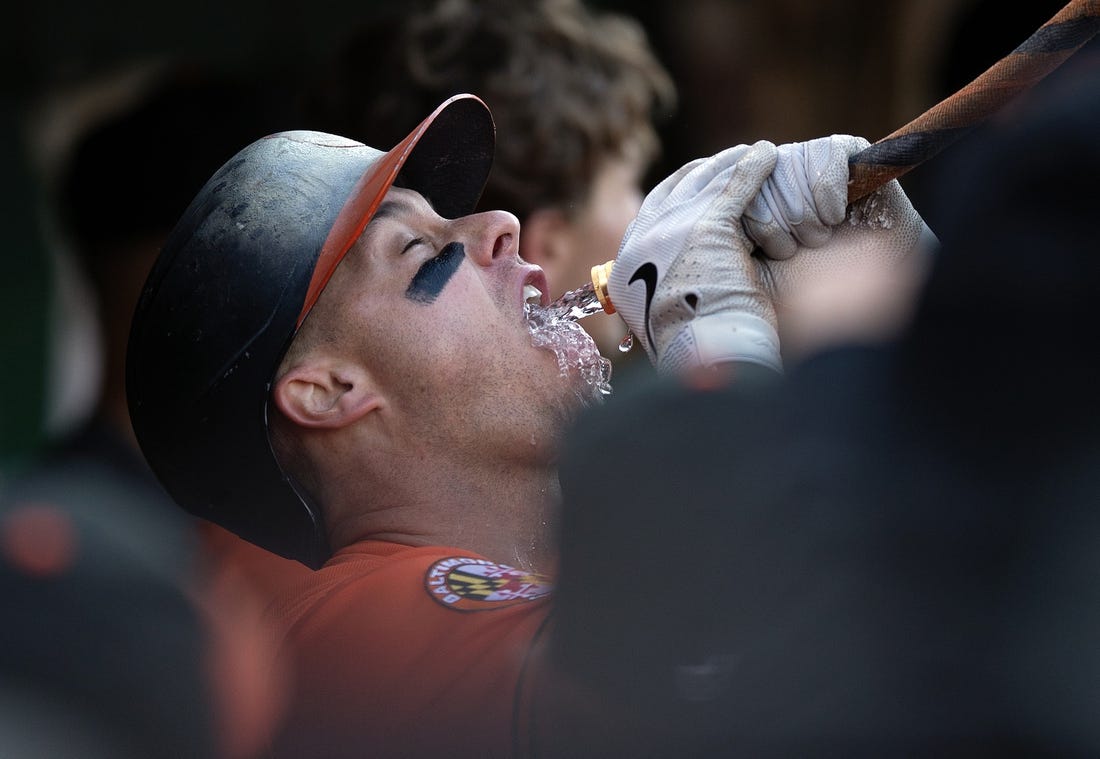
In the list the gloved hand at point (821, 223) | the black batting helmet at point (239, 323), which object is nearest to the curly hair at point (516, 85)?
the black batting helmet at point (239, 323)

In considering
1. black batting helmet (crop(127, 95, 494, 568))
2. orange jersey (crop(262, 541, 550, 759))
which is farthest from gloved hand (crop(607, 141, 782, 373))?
black batting helmet (crop(127, 95, 494, 568))

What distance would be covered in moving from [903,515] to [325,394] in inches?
53.4

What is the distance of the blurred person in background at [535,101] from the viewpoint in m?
3.49

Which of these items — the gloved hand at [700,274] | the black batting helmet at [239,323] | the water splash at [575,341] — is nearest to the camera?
the gloved hand at [700,274]

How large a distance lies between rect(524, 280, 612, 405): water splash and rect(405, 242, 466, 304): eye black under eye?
0.49 feet

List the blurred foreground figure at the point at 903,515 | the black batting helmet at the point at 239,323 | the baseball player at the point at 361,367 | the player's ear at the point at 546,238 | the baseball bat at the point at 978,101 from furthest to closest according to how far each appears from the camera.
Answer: the player's ear at the point at 546,238 < the black batting helmet at the point at 239,323 < the baseball player at the point at 361,367 < the baseball bat at the point at 978,101 < the blurred foreground figure at the point at 903,515

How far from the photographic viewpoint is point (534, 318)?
105 inches

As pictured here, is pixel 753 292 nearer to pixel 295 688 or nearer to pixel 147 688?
pixel 295 688

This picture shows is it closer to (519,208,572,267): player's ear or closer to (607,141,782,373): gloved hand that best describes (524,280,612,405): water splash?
(607,141,782,373): gloved hand

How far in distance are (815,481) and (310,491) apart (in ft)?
4.42

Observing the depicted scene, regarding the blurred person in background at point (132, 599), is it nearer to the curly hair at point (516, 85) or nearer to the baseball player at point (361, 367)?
the baseball player at point (361, 367)

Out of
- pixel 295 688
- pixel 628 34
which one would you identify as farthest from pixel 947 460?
pixel 628 34

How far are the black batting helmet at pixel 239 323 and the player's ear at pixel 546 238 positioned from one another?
0.87 metres

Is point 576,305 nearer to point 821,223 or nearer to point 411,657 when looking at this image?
point 821,223
